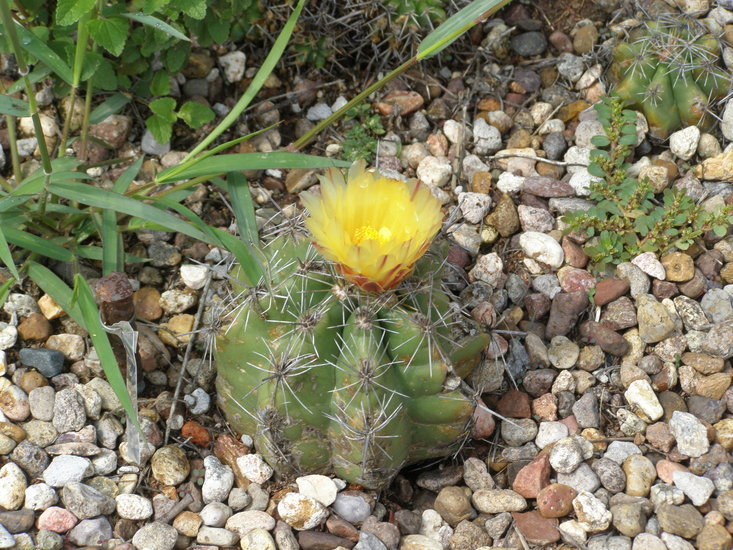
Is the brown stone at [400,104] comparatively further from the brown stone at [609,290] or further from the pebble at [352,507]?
the pebble at [352,507]

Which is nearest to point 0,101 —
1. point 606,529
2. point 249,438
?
point 249,438

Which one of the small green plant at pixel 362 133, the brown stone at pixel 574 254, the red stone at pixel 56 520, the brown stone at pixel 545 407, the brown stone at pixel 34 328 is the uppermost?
the small green plant at pixel 362 133

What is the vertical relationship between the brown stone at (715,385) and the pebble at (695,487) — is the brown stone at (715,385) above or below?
above

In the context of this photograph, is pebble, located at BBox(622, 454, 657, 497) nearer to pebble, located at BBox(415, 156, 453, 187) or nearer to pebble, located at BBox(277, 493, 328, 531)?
pebble, located at BBox(277, 493, 328, 531)

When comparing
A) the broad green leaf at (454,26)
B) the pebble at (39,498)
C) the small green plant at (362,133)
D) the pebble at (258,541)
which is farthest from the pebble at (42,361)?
the broad green leaf at (454,26)

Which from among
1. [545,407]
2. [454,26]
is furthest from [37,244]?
[545,407]

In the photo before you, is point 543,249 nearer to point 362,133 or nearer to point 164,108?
point 362,133
